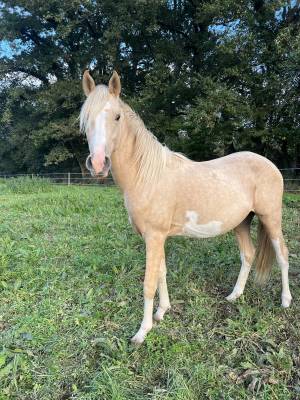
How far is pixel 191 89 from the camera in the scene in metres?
14.3

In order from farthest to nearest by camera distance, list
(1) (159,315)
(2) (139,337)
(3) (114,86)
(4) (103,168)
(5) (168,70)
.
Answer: (5) (168,70) → (1) (159,315) → (2) (139,337) → (3) (114,86) → (4) (103,168)

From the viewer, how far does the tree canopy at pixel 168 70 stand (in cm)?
1186

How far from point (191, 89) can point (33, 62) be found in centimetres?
955

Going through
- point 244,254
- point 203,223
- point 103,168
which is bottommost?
point 244,254

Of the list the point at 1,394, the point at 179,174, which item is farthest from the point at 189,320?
the point at 1,394

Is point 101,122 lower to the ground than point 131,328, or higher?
higher

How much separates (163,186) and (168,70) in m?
13.6

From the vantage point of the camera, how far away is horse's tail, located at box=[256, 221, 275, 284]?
131 inches

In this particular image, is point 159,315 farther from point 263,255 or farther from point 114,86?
point 114,86

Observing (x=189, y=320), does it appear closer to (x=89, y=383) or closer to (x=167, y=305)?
(x=167, y=305)

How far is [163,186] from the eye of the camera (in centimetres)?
272

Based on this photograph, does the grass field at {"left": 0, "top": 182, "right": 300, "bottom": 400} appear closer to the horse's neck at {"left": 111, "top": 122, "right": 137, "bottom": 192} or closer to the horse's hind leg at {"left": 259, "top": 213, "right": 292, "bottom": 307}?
the horse's hind leg at {"left": 259, "top": 213, "right": 292, "bottom": 307}

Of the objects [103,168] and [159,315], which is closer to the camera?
[103,168]

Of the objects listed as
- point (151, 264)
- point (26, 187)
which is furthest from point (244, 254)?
point (26, 187)
